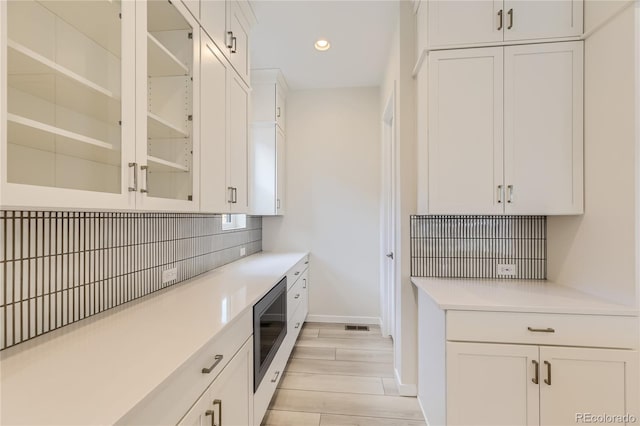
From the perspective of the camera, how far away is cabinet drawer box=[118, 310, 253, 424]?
2.52 ft

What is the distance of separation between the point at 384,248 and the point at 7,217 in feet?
9.86

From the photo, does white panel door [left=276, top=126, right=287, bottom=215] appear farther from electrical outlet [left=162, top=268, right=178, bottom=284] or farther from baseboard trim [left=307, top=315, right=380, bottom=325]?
electrical outlet [left=162, top=268, right=178, bottom=284]

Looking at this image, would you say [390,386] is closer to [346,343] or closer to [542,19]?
[346,343]

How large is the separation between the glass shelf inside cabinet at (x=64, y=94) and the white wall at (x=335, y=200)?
2.71 meters

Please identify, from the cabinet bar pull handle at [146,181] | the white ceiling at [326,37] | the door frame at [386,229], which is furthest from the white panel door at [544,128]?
the cabinet bar pull handle at [146,181]

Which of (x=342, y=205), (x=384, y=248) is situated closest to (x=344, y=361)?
(x=384, y=248)

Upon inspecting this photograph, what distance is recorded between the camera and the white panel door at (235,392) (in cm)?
116

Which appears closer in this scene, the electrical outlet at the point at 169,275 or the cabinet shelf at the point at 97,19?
the cabinet shelf at the point at 97,19

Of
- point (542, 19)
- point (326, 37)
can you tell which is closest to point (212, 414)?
point (542, 19)

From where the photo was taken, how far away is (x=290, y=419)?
1.97m

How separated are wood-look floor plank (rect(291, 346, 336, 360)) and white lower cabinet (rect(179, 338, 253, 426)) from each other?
1338mm

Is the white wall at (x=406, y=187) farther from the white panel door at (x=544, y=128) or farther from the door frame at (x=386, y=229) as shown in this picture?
the door frame at (x=386, y=229)

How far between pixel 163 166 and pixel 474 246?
78.8 inches

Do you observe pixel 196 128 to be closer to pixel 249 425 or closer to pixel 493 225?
pixel 249 425
